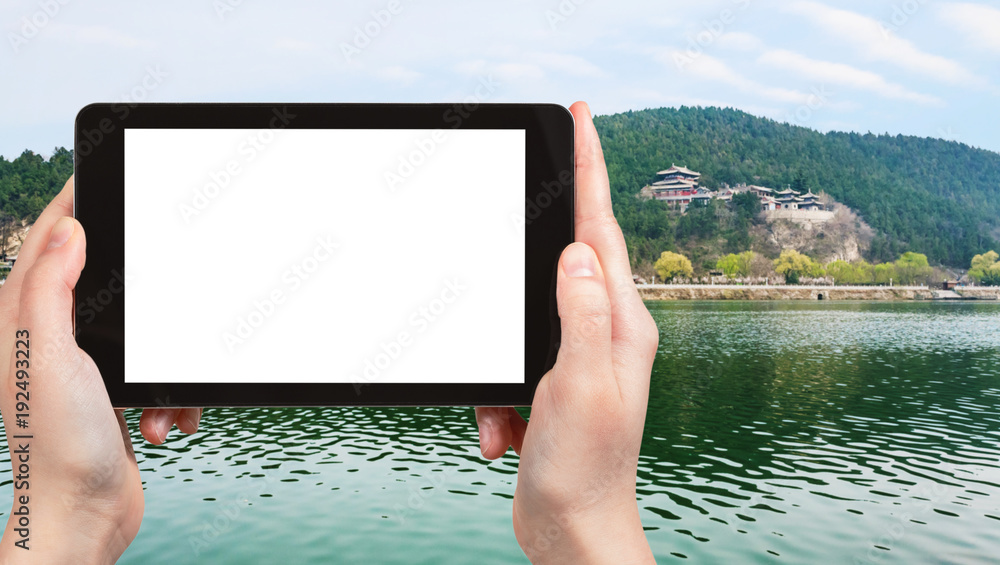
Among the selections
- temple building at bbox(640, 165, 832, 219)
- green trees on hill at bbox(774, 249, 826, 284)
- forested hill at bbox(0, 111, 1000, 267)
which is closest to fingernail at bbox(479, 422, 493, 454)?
forested hill at bbox(0, 111, 1000, 267)

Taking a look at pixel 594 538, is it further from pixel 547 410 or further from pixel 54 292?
pixel 54 292

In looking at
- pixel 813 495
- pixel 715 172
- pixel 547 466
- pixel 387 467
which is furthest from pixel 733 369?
pixel 715 172

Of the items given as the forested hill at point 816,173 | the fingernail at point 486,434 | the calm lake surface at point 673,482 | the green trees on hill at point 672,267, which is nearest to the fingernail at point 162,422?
the fingernail at point 486,434

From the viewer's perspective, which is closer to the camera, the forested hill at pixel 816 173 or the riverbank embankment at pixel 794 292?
the riverbank embankment at pixel 794 292

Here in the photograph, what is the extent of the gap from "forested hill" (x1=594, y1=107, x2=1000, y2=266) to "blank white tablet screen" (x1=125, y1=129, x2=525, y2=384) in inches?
3550

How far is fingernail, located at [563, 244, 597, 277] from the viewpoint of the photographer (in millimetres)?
1581

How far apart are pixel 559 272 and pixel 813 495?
44.0ft

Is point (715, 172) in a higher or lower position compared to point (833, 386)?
higher

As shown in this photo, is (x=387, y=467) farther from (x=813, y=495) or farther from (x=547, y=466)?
(x=547, y=466)

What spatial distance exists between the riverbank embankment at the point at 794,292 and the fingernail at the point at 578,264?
2872 inches

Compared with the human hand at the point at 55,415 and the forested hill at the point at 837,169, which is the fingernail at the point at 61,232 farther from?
the forested hill at the point at 837,169

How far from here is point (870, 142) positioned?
4877 inches

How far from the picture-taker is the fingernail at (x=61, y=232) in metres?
1.63

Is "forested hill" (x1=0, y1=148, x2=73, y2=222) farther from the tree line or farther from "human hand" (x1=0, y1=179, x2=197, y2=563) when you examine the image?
"human hand" (x1=0, y1=179, x2=197, y2=563)
